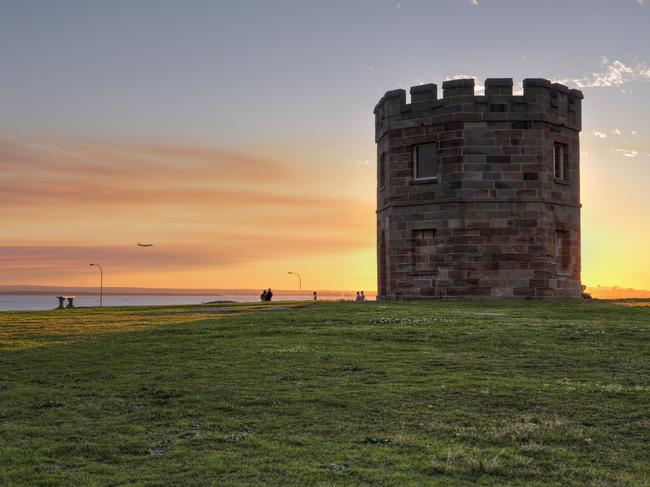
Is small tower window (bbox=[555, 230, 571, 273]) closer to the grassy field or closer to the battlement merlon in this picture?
the battlement merlon

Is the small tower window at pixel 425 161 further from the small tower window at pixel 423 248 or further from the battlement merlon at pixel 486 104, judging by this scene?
the small tower window at pixel 423 248

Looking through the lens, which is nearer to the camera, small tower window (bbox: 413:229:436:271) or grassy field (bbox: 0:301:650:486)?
grassy field (bbox: 0:301:650:486)

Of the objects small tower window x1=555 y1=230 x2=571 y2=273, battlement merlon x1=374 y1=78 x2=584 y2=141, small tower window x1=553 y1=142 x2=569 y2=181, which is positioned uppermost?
battlement merlon x1=374 y1=78 x2=584 y2=141

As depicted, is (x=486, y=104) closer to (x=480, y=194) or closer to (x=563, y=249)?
(x=480, y=194)

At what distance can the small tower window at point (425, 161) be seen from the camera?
117 ft

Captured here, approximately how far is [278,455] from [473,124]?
93.3ft

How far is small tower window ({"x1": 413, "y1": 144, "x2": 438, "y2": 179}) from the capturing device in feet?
117

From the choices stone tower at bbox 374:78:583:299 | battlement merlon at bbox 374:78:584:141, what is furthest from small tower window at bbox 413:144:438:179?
battlement merlon at bbox 374:78:584:141

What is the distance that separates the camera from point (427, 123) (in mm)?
35625

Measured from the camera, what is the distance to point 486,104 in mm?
34781

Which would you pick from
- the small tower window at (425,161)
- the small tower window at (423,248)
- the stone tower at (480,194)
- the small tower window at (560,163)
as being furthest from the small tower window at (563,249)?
the small tower window at (425,161)

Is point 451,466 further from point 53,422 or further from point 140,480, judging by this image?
point 53,422

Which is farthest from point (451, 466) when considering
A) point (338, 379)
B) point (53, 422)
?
point (53, 422)

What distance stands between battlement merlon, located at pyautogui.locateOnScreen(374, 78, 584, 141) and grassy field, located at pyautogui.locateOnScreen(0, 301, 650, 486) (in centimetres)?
1688
